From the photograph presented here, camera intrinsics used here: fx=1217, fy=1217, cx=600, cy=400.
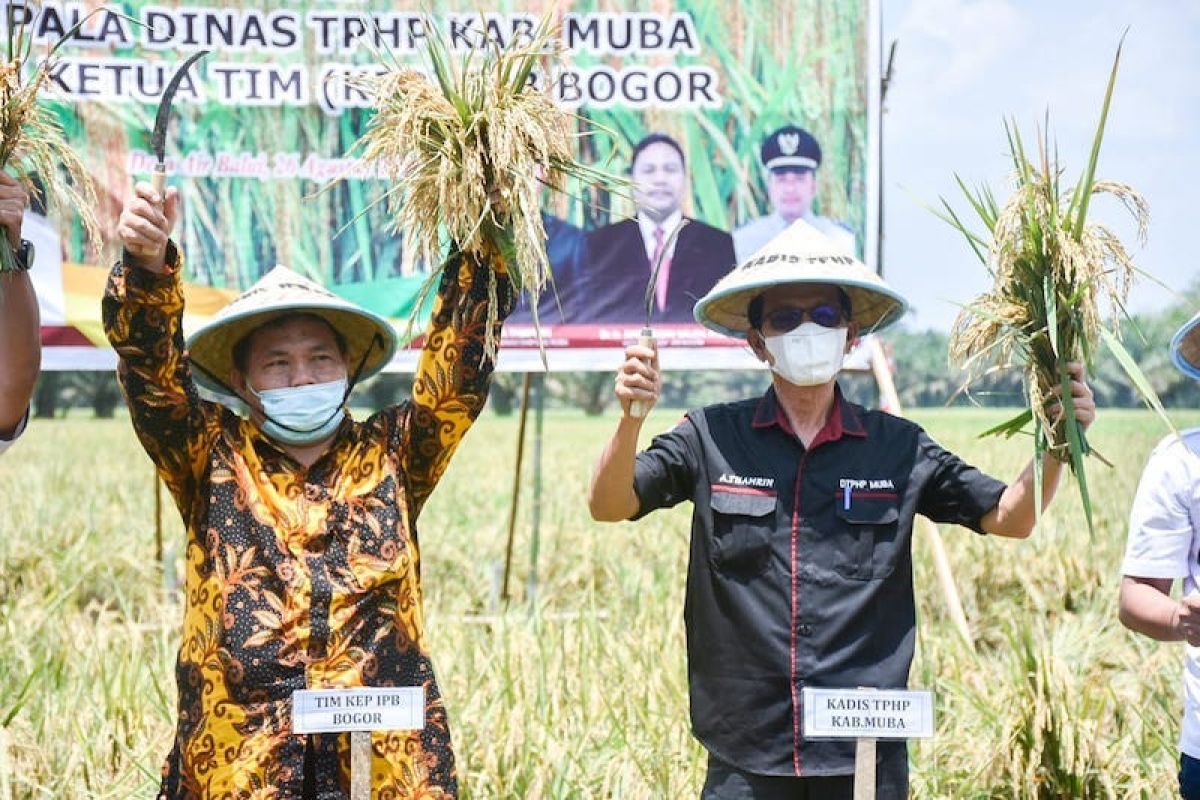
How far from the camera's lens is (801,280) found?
2592 mm

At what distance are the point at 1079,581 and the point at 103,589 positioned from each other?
5.15 m

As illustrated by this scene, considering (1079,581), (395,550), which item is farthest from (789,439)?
(1079,581)

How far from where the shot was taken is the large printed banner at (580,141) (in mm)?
5398

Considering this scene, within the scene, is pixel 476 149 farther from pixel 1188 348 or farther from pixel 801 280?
pixel 1188 348

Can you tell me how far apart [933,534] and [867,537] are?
259 cm

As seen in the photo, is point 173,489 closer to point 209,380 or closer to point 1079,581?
point 209,380

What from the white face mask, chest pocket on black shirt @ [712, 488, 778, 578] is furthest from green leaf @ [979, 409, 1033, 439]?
chest pocket on black shirt @ [712, 488, 778, 578]

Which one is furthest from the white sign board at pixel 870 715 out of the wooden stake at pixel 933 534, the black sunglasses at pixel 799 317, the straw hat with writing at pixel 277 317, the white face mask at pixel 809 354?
the wooden stake at pixel 933 534

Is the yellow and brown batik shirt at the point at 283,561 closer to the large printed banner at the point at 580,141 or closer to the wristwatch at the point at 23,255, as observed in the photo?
the wristwatch at the point at 23,255

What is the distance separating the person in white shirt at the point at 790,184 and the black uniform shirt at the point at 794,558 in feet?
9.65

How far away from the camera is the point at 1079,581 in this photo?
637cm

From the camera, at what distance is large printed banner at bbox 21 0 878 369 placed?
5.40 m

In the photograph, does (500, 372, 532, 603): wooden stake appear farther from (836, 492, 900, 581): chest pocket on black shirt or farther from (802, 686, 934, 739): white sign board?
(802, 686, 934, 739): white sign board

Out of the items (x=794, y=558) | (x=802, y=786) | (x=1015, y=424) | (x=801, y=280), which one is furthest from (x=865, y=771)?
(x=801, y=280)
